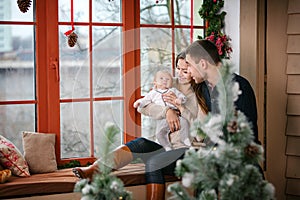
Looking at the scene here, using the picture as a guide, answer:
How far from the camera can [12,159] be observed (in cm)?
375

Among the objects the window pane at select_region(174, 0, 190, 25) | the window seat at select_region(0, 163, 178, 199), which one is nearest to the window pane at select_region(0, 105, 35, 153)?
the window seat at select_region(0, 163, 178, 199)

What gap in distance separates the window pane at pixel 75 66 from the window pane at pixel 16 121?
29 centimetres

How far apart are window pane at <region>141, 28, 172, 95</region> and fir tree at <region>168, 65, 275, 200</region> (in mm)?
2314

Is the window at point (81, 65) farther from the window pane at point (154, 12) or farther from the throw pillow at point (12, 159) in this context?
the throw pillow at point (12, 159)

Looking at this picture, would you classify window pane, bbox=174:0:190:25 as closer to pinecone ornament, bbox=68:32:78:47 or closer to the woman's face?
the woman's face

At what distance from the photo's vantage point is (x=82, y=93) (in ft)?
13.9

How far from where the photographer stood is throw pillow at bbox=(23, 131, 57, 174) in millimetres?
3963

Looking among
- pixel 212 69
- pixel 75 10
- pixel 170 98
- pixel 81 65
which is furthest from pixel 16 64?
pixel 212 69

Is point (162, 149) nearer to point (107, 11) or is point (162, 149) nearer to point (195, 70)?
point (195, 70)

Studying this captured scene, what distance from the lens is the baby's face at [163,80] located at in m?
3.91

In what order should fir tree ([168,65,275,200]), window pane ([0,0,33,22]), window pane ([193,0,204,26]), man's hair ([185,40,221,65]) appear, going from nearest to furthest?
fir tree ([168,65,275,200]) → man's hair ([185,40,221,65]) → window pane ([0,0,33,22]) → window pane ([193,0,204,26])

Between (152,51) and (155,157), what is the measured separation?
884 millimetres

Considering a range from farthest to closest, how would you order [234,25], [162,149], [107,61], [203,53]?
[234,25] → [107,61] → [162,149] → [203,53]

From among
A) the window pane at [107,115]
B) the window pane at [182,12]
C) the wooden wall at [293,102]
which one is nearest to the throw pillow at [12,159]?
the window pane at [107,115]
